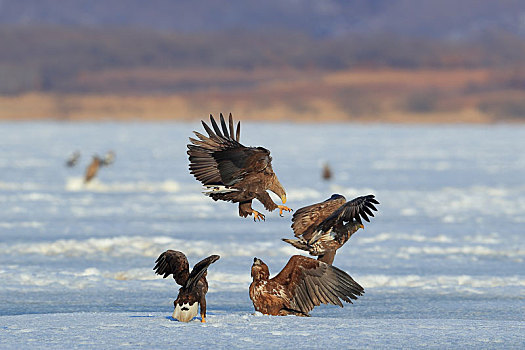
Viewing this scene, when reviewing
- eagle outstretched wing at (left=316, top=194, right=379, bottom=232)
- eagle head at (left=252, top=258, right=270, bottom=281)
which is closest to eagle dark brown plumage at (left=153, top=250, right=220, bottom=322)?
eagle head at (left=252, top=258, right=270, bottom=281)

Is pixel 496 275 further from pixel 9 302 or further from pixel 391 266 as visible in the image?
pixel 9 302

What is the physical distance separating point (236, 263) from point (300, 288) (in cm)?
353

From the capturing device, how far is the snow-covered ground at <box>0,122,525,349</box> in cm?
520

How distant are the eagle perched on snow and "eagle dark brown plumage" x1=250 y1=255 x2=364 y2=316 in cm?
43

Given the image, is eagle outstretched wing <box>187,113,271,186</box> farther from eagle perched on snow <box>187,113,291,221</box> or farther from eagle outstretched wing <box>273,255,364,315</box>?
eagle outstretched wing <box>273,255,364,315</box>

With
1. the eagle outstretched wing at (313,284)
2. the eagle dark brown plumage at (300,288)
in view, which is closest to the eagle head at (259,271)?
the eagle dark brown plumage at (300,288)

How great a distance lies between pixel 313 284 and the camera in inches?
230

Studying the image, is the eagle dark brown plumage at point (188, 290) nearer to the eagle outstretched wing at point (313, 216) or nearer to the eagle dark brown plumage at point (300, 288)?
the eagle dark brown plumage at point (300, 288)

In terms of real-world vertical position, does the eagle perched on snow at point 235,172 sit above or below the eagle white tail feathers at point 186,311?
above

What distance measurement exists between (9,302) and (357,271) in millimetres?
3464

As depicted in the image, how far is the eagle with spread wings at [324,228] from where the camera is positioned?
18.7ft

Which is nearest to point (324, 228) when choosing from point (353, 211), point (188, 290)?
point (353, 211)

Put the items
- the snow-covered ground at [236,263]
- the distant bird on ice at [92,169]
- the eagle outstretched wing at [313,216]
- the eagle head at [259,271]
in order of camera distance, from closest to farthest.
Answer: the snow-covered ground at [236,263] < the eagle head at [259,271] < the eagle outstretched wing at [313,216] < the distant bird on ice at [92,169]

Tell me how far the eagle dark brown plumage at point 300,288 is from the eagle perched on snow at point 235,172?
43cm
